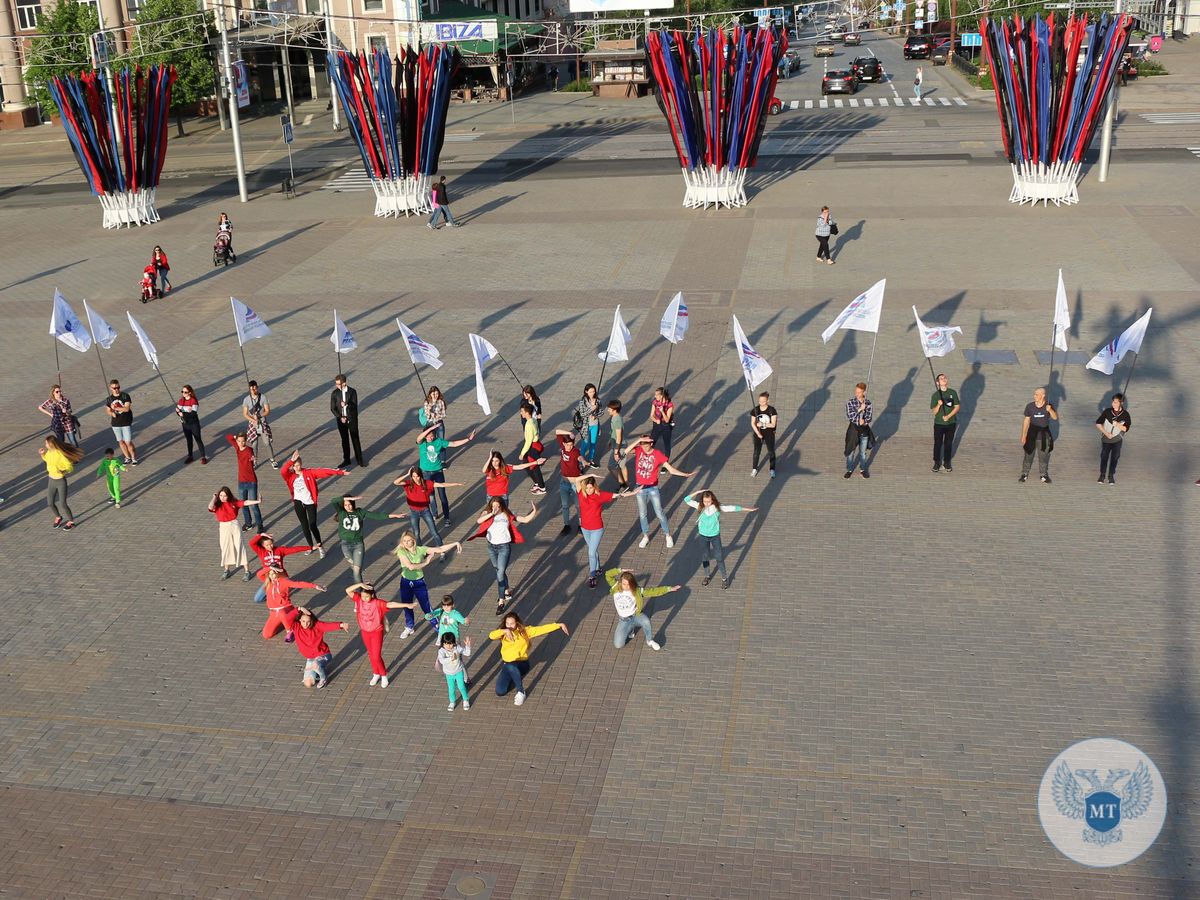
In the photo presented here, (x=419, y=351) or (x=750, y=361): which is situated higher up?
(x=419, y=351)

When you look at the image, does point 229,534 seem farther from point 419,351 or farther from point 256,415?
point 419,351

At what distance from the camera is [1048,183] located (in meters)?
29.3

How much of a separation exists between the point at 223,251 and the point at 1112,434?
2043 centimetres

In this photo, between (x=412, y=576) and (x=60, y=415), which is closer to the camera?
(x=412, y=576)

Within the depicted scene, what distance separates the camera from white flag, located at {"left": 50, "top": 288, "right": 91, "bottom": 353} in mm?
17594

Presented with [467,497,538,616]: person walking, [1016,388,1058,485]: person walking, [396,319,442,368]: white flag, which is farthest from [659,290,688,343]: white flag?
[467,497,538,616]: person walking

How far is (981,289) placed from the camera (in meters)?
23.0

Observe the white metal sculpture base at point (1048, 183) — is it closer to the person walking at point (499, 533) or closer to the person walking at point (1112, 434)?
the person walking at point (1112, 434)

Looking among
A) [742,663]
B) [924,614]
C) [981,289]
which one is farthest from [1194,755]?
[981,289]

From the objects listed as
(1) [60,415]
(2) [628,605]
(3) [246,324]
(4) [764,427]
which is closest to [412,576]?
(2) [628,605]

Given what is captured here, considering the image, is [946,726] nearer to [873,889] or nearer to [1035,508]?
[873,889]

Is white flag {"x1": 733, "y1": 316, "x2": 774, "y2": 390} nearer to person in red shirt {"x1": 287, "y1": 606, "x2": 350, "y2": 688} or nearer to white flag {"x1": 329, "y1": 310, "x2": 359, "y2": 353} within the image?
white flag {"x1": 329, "y1": 310, "x2": 359, "y2": 353}

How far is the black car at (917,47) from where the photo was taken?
7112 cm

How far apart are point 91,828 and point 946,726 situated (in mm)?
7126
